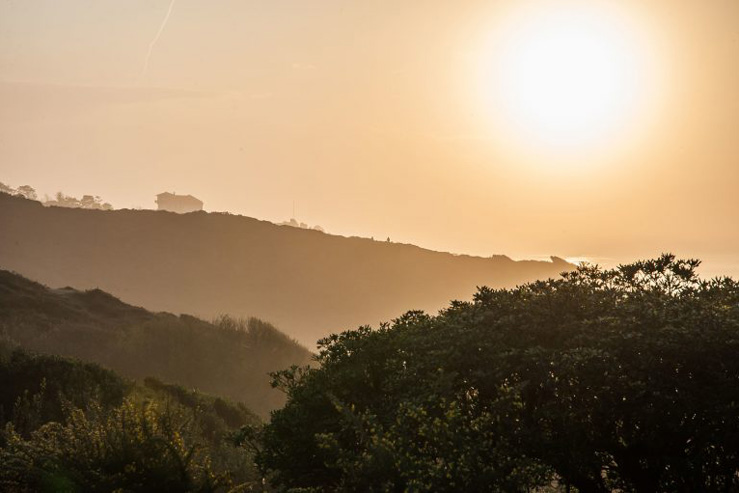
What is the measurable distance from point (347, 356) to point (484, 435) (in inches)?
155

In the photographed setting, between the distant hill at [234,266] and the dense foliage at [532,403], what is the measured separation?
95.5 metres

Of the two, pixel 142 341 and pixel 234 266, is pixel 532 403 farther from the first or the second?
pixel 234 266

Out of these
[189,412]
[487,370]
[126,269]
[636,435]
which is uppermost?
[126,269]

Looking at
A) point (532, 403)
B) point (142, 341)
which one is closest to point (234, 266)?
point (142, 341)

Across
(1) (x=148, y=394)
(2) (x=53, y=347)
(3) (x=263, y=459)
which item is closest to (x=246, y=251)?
(2) (x=53, y=347)

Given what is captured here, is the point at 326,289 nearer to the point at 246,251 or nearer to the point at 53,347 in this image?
the point at 246,251

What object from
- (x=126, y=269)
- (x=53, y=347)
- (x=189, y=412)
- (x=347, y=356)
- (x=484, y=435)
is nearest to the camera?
(x=484, y=435)

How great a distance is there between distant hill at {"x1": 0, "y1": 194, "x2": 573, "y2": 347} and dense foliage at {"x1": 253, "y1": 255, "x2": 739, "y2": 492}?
9549cm

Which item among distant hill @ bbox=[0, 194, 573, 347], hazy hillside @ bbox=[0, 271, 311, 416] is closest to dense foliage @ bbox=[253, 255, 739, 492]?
hazy hillside @ bbox=[0, 271, 311, 416]

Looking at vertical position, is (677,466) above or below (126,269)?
below

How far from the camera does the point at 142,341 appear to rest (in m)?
33.8

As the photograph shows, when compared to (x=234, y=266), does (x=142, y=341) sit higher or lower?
lower

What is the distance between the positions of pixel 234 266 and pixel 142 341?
96.9 metres

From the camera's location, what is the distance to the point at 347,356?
13578 mm
